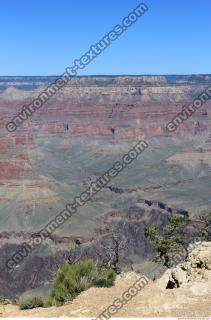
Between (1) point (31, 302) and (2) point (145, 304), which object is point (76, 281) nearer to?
(1) point (31, 302)

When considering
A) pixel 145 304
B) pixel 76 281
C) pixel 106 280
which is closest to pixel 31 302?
pixel 76 281

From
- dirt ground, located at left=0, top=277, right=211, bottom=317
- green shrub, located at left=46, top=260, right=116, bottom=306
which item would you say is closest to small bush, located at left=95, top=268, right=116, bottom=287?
green shrub, located at left=46, top=260, right=116, bottom=306

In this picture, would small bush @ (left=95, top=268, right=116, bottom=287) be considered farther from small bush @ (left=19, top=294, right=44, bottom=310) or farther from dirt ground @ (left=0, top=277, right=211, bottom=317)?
small bush @ (left=19, top=294, right=44, bottom=310)

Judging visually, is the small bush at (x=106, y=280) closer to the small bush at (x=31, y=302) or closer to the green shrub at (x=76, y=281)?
the green shrub at (x=76, y=281)

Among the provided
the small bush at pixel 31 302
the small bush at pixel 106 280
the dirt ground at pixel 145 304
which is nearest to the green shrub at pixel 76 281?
the small bush at pixel 106 280

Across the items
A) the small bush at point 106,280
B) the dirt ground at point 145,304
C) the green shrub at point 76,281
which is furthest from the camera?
the small bush at point 106,280

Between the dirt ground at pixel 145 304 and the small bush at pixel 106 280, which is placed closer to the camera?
the dirt ground at pixel 145 304
